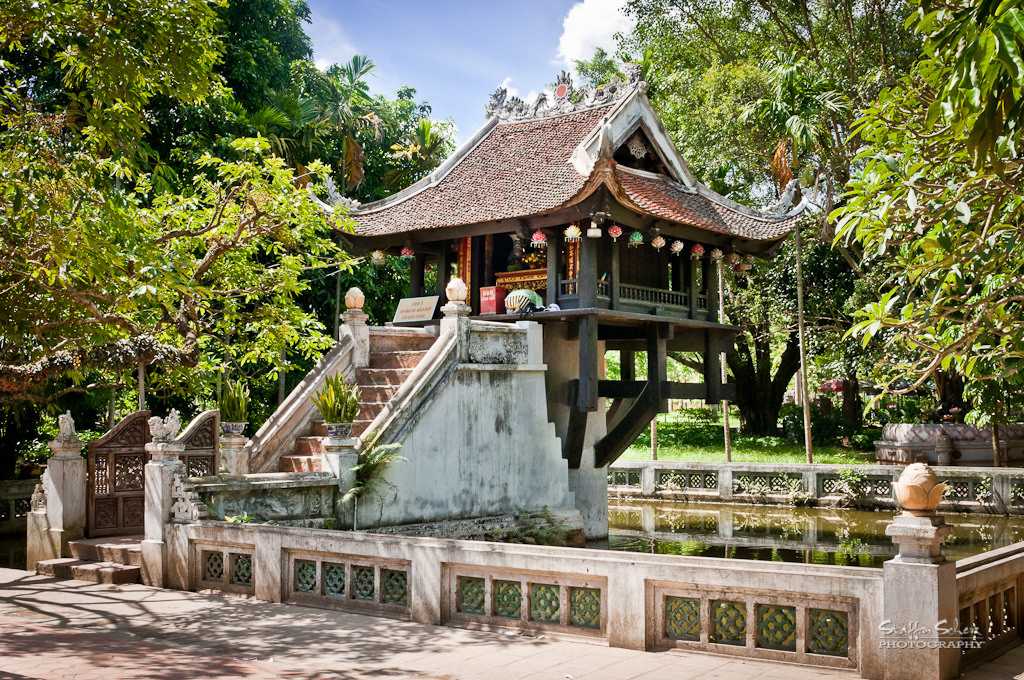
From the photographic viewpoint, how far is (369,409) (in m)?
14.6

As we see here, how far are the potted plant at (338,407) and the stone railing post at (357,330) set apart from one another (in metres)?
2.76

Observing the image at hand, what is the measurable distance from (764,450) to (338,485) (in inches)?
818

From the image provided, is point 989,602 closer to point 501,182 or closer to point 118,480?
point 118,480

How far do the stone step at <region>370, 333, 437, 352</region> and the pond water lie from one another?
4.91m

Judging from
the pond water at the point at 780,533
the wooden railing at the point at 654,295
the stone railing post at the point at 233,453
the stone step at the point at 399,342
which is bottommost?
the pond water at the point at 780,533

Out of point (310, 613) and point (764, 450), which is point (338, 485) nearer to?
point (310, 613)

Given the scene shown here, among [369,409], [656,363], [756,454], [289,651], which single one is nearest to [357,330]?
[369,409]

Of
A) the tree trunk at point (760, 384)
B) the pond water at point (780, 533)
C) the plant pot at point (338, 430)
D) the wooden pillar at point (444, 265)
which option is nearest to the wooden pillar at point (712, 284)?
the pond water at point (780, 533)

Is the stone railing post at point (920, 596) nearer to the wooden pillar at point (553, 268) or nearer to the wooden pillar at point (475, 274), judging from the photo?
the wooden pillar at point (553, 268)

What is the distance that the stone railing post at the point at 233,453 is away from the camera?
13.1 m

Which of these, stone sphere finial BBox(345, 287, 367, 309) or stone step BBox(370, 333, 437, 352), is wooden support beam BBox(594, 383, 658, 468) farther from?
stone sphere finial BBox(345, 287, 367, 309)

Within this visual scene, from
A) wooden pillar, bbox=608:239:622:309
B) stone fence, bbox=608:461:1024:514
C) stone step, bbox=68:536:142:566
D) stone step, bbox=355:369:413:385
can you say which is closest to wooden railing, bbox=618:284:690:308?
wooden pillar, bbox=608:239:622:309

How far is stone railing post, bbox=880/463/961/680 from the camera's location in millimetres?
6383

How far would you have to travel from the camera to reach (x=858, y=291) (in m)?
28.0
